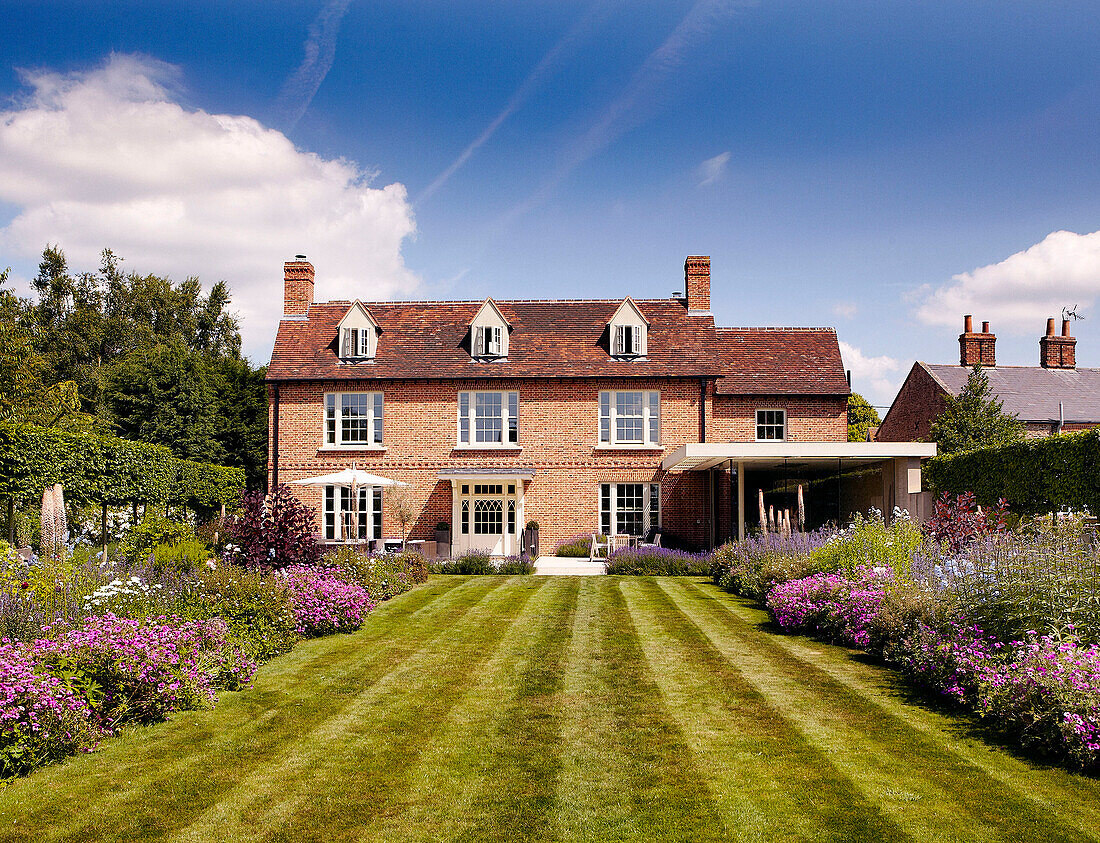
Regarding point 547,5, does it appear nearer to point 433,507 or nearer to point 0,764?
point 0,764

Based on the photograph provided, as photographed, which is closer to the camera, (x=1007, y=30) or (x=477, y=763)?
(x=477, y=763)

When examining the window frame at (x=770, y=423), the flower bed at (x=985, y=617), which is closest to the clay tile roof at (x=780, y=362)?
the window frame at (x=770, y=423)

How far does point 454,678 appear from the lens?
8664 mm

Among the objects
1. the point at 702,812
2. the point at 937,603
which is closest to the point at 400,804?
the point at 702,812

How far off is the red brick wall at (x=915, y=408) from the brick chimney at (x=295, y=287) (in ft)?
85.2

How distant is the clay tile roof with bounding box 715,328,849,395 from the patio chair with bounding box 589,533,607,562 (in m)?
7.34

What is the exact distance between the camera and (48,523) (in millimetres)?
14289

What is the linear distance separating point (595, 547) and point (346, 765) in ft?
62.1

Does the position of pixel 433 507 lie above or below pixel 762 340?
below

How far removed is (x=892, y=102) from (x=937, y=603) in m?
11.4

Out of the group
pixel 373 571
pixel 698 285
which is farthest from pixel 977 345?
pixel 373 571

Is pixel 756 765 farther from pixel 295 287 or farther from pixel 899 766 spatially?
pixel 295 287

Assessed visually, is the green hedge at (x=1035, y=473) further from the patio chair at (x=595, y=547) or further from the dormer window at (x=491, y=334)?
the dormer window at (x=491, y=334)

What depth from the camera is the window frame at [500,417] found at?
26531 mm
